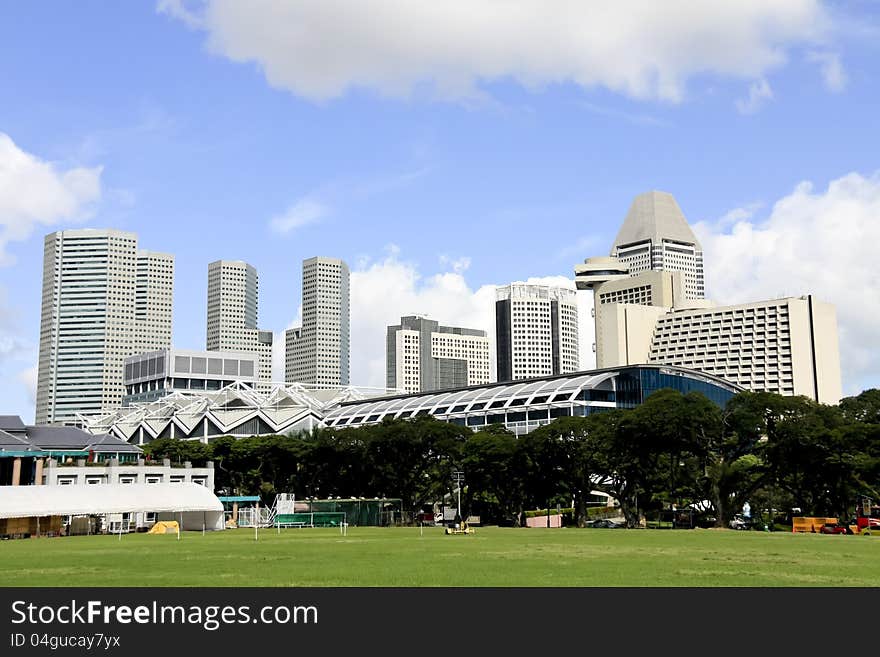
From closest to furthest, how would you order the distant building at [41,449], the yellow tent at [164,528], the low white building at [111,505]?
the low white building at [111,505] < the yellow tent at [164,528] < the distant building at [41,449]

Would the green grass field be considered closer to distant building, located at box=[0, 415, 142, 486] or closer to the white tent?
the white tent

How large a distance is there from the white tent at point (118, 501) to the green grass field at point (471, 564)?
71.5 feet

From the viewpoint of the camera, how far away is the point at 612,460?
3718 inches

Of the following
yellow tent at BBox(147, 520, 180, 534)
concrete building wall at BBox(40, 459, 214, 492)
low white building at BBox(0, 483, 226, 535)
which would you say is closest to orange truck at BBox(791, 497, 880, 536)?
low white building at BBox(0, 483, 226, 535)

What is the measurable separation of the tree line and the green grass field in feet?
92.8

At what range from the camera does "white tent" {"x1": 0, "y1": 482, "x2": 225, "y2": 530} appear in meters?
77.9

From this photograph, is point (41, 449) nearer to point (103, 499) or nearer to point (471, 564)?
point (103, 499)

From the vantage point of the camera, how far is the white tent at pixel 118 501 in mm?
77938

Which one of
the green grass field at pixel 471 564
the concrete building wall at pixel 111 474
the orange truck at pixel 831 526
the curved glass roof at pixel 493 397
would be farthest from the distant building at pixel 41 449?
the orange truck at pixel 831 526

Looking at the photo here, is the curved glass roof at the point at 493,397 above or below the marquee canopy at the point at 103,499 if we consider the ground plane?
above

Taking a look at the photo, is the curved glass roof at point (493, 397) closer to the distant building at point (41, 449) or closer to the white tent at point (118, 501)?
the distant building at point (41, 449)

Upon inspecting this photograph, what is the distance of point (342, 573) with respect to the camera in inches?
1427
